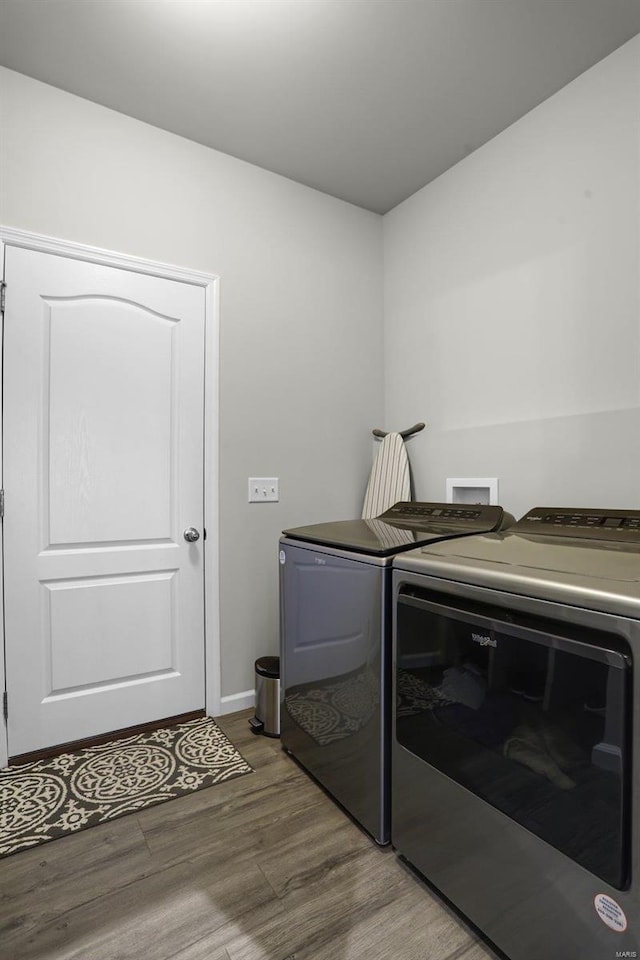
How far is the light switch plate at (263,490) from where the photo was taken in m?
2.41

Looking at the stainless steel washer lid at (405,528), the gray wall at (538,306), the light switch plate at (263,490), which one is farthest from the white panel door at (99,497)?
the gray wall at (538,306)

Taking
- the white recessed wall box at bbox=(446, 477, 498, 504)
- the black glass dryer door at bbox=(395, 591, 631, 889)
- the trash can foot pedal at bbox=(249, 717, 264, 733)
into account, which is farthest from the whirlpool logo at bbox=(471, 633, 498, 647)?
the trash can foot pedal at bbox=(249, 717, 264, 733)

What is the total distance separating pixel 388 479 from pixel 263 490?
0.68 metres

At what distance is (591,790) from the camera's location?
0.94m

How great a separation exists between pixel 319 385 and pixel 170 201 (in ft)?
3.60

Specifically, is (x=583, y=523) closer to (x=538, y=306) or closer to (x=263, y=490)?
(x=538, y=306)

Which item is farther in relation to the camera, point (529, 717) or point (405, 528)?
point (405, 528)

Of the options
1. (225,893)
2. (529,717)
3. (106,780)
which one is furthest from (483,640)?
(106,780)

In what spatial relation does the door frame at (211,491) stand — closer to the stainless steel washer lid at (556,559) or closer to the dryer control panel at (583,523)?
the stainless steel washer lid at (556,559)

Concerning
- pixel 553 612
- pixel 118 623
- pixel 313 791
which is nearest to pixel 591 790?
pixel 553 612

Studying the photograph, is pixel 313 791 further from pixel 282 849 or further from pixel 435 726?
pixel 435 726

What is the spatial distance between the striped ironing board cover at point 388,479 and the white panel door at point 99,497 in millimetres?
939

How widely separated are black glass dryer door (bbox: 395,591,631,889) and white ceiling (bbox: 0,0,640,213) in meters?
1.91

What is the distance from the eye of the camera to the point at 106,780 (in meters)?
1.80
